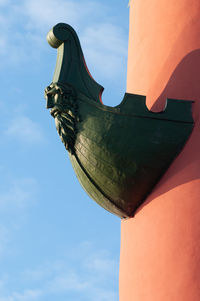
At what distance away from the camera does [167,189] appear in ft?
22.5

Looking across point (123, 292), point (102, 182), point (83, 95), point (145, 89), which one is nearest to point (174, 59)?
point (145, 89)

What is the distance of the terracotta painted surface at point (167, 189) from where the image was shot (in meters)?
6.38

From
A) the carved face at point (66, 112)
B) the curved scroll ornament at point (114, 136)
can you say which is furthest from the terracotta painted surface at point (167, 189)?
the carved face at point (66, 112)

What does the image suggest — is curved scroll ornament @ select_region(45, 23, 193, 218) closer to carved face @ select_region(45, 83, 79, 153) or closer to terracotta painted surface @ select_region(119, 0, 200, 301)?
carved face @ select_region(45, 83, 79, 153)

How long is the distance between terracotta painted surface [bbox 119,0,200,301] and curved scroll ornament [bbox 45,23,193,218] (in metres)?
0.13

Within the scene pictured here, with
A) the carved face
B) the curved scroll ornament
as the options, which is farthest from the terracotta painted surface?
the carved face

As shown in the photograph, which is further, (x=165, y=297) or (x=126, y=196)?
(x=126, y=196)

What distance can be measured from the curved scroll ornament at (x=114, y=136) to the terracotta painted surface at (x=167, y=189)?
0.43ft

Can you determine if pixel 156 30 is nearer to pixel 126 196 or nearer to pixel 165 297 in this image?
pixel 126 196

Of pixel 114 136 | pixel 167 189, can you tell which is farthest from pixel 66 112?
pixel 167 189

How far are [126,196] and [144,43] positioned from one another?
1903mm

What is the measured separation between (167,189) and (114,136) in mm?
764

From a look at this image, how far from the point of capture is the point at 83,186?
301 inches

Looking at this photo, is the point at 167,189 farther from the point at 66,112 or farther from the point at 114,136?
the point at 66,112
